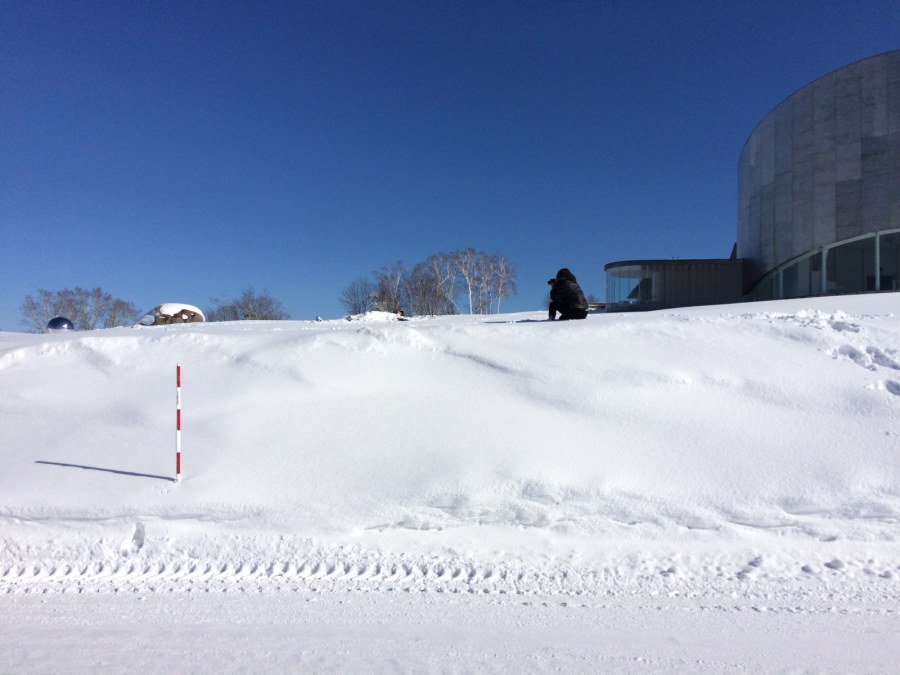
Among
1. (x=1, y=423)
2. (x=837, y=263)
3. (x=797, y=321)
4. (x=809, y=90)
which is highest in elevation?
(x=809, y=90)

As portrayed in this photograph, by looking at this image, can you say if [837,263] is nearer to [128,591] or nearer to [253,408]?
[253,408]

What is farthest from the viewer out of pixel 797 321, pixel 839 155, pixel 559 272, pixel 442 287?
pixel 442 287

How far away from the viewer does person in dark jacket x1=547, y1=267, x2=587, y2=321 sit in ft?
32.2

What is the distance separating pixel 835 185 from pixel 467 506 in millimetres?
26716

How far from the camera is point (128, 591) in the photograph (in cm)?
342

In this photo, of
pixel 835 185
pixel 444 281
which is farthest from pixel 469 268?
pixel 835 185

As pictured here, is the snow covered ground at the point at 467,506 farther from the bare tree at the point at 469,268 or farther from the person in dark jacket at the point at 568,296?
the bare tree at the point at 469,268

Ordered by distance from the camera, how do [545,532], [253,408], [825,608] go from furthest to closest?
[253,408], [545,532], [825,608]

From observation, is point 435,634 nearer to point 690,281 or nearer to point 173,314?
point 690,281

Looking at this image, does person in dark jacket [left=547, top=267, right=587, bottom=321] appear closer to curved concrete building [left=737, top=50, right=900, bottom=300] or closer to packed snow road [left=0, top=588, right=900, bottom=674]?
packed snow road [left=0, top=588, right=900, bottom=674]

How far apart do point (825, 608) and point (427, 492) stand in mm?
2914

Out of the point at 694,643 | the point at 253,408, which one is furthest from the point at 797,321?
the point at 253,408

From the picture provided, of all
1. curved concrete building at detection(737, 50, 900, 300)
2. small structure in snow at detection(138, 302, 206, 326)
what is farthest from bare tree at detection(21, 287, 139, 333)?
curved concrete building at detection(737, 50, 900, 300)

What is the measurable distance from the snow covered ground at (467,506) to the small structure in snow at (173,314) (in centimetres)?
2474
